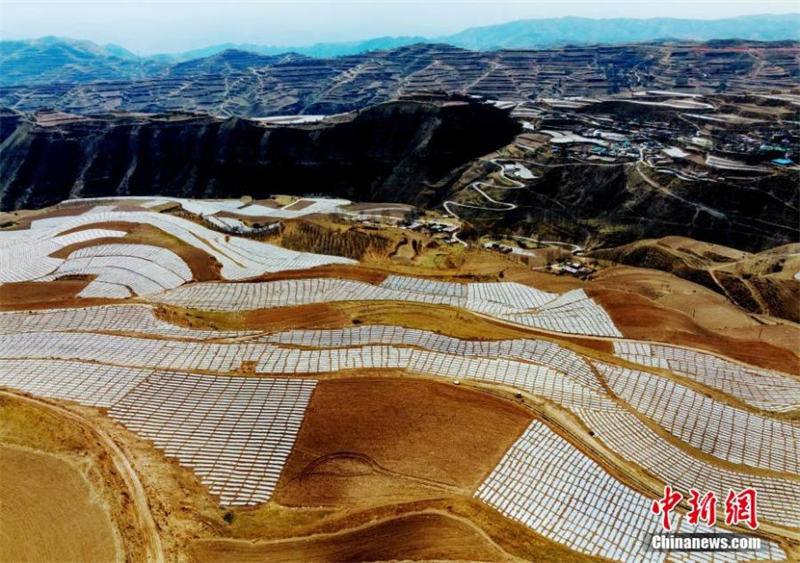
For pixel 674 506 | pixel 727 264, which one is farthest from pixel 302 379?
pixel 727 264

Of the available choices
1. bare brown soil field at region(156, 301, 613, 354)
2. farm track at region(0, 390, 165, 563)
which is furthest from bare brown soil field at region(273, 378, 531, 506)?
bare brown soil field at region(156, 301, 613, 354)

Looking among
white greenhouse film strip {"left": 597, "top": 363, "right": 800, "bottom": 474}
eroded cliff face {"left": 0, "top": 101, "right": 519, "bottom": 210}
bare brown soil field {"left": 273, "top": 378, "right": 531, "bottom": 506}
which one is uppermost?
eroded cliff face {"left": 0, "top": 101, "right": 519, "bottom": 210}

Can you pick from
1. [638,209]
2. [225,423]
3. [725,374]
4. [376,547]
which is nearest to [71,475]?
[225,423]

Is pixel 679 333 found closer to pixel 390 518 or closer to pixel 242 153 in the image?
pixel 390 518

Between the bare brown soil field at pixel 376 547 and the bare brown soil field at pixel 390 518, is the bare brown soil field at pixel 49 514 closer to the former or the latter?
the bare brown soil field at pixel 376 547

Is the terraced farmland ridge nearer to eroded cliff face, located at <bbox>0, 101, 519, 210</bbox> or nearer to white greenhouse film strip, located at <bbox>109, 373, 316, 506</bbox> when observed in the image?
white greenhouse film strip, located at <bbox>109, 373, 316, 506</bbox>

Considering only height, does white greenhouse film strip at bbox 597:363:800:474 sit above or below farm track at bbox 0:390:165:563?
below
